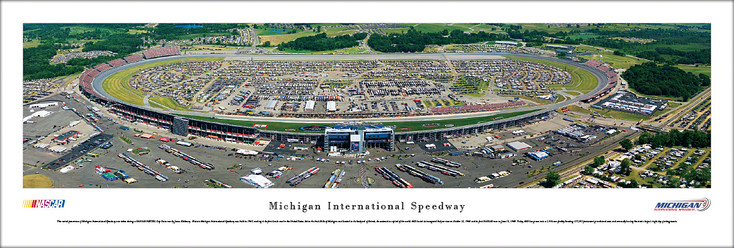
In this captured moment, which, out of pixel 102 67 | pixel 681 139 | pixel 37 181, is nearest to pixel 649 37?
pixel 681 139

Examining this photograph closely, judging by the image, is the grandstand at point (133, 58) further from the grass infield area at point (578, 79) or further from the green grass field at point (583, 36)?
the green grass field at point (583, 36)

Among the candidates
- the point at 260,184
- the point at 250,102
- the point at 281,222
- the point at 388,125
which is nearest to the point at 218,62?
the point at 250,102

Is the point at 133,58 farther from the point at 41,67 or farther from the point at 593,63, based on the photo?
the point at 593,63

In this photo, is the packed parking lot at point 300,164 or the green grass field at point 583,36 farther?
the green grass field at point 583,36

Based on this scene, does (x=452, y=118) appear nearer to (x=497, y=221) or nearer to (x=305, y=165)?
(x=305, y=165)

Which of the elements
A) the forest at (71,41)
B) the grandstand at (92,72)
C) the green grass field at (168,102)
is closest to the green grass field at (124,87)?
the green grass field at (168,102)

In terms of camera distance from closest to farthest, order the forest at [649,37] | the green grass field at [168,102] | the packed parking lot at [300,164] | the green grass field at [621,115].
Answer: the packed parking lot at [300,164], the green grass field at [621,115], the green grass field at [168,102], the forest at [649,37]
